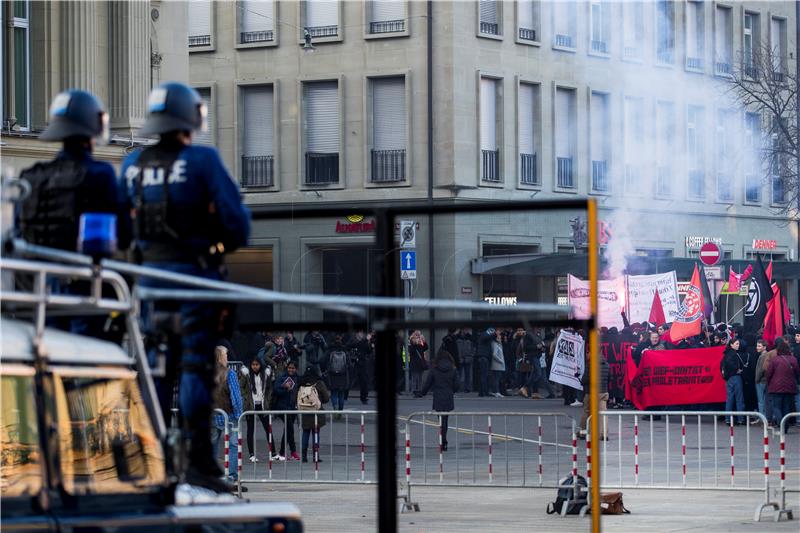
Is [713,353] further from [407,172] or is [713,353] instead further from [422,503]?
[407,172]

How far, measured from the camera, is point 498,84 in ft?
145

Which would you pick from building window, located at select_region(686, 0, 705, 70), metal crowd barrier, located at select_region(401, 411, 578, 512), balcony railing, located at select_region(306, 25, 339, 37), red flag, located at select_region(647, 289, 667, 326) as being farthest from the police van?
building window, located at select_region(686, 0, 705, 70)

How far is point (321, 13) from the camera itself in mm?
44500

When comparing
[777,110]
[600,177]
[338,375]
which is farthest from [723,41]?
[338,375]

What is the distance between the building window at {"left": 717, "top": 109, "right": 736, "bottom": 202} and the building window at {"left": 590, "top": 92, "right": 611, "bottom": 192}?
3.04 meters

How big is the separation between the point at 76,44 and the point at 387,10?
2140 centimetres

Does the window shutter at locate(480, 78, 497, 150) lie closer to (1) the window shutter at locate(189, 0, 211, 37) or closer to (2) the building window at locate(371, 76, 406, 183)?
(2) the building window at locate(371, 76, 406, 183)

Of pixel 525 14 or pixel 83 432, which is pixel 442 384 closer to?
pixel 83 432

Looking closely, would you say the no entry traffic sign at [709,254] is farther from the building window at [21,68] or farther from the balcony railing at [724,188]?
the building window at [21,68]

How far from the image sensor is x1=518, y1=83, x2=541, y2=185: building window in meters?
44.7

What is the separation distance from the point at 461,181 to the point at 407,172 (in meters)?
1.51

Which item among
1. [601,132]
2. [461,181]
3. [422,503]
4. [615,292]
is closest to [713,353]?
[615,292]

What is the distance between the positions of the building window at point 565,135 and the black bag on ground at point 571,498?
29.4 m

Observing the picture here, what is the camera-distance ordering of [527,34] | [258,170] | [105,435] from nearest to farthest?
[105,435] → [527,34] → [258,170]
